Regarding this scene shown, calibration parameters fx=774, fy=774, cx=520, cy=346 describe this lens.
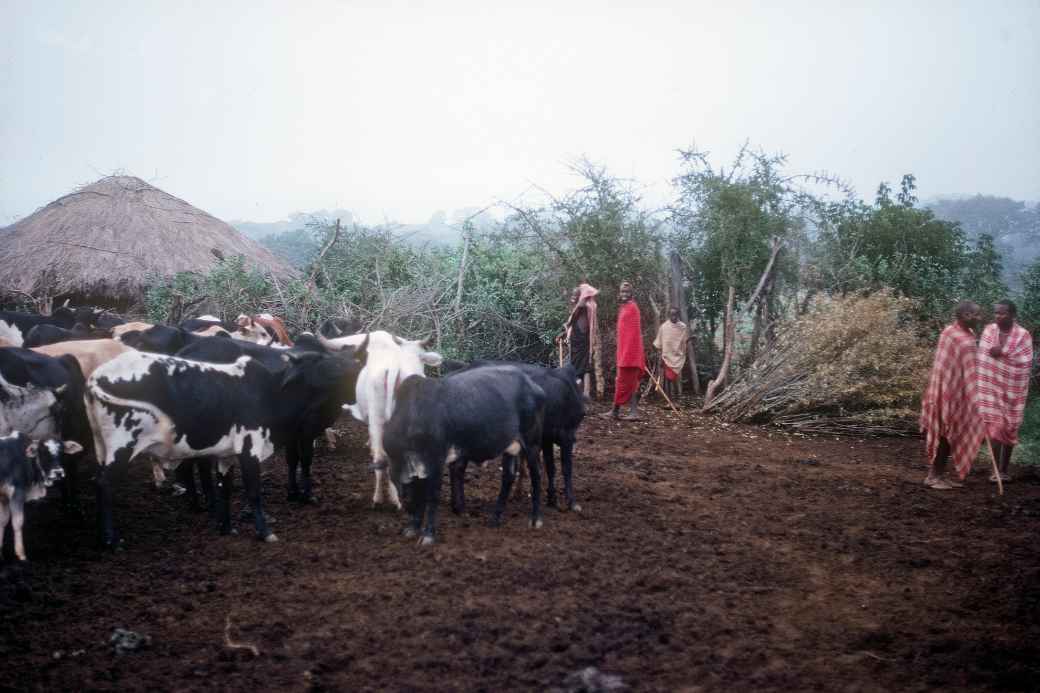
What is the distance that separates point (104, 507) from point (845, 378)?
920 centimetres

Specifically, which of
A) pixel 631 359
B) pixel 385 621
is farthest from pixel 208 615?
pixel 631 359

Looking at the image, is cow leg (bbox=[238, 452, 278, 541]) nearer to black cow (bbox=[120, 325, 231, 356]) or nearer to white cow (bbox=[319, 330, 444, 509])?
white cow (bbox=[319, 330, 444, 509])

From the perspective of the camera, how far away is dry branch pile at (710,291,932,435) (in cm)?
1087

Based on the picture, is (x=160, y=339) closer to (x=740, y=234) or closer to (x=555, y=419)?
(x=555, y=419)

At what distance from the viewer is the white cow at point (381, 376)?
5.96 meters

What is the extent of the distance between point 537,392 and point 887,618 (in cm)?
300

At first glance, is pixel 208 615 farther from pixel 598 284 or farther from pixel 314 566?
pixel 598 284

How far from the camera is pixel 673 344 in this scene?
13336mm

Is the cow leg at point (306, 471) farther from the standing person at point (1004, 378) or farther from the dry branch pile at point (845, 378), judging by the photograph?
the standing person at point (1004, 378)

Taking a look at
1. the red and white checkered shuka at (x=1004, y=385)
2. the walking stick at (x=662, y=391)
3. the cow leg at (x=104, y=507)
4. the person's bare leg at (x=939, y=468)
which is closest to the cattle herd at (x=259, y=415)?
the cow leg at (x=104, y=507)

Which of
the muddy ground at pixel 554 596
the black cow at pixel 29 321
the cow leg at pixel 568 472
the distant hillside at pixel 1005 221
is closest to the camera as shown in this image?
the muddy ground at pixel 554 596

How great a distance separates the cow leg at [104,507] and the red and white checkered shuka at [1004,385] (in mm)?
8325

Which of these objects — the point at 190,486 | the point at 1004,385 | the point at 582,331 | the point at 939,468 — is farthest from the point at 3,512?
the point at 1004,385

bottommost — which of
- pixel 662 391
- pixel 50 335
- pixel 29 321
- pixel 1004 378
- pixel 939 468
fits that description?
pixel 939 468
